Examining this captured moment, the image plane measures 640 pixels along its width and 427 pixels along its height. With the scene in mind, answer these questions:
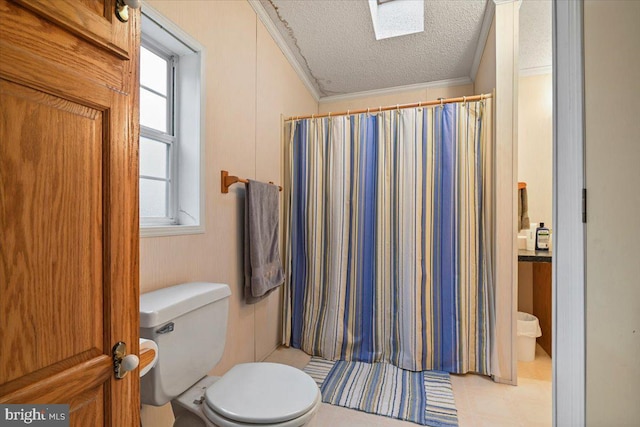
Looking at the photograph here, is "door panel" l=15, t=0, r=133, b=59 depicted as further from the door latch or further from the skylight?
the skylight

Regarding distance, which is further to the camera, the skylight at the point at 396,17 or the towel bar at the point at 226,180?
the skylight at the point at 396,17

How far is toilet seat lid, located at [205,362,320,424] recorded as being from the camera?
3.09ft

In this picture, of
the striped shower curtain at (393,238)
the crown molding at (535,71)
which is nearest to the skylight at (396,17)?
the striped shower curtain at (393,238)

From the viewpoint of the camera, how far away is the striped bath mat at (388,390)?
156 centimetres

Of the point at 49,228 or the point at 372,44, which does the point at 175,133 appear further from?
the point at 372,44

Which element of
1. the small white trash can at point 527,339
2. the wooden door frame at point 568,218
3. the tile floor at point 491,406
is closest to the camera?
the wooden door frame at point 568,218

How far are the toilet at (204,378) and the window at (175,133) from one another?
0.37m

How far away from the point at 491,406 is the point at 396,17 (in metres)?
2.47

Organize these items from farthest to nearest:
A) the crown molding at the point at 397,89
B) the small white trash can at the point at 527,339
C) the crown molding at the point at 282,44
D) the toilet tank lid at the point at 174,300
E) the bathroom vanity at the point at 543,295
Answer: the crown molding at the point at 397,89, the bathroom vanity at the point at 543,295, the small white trash can at the point at 527,339, the crown molding at the point at 282,44, the toilet tank lid at the point at 174,300

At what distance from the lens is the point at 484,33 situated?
2.10 m

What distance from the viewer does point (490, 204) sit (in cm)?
191

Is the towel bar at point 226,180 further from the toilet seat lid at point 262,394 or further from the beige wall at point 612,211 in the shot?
the beige wall at point 612,211

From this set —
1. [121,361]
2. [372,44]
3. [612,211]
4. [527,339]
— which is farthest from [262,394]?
[372,44]

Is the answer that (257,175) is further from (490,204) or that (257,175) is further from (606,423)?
(606,423)
